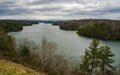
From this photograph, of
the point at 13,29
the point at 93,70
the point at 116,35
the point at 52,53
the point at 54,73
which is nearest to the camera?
the point at 54,73

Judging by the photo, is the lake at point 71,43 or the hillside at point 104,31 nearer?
the lake at point 71,43

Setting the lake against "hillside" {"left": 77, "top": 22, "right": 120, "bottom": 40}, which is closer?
the lake

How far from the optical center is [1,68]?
542 inches

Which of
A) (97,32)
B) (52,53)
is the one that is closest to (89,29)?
(97,32)

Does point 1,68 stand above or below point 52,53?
above

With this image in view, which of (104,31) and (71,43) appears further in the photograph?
(104,31)

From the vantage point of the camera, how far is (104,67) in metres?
33.6

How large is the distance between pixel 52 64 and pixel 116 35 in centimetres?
6803

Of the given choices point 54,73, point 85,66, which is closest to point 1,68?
point 54,73

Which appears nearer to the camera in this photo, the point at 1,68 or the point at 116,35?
the point at 1,68

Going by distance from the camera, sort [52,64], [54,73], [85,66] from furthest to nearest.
A: [52,64]
[85,66]
[54,73]

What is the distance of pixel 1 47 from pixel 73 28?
12623cm

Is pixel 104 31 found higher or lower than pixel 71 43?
higher

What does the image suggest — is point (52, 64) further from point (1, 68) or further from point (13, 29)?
point (13, 29)
